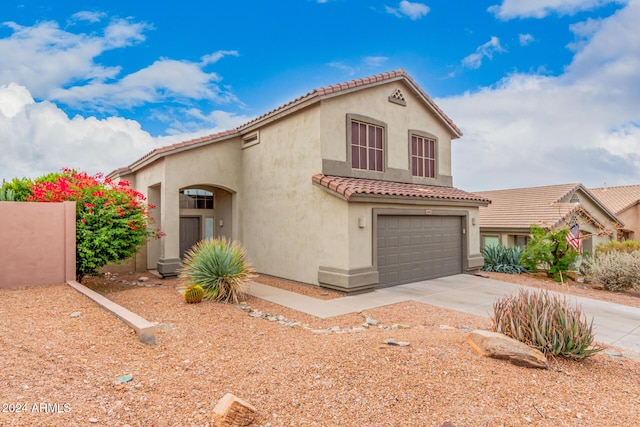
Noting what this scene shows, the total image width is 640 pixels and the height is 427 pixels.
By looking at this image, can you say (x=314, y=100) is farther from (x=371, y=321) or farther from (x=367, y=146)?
(x=371, y=321)

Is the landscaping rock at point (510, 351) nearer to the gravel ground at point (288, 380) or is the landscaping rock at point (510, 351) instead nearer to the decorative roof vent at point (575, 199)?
the gravel ground at point (288, 380)

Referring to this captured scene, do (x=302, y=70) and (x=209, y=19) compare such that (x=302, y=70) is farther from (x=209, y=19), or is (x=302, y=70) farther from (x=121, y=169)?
(x=121, y=169)

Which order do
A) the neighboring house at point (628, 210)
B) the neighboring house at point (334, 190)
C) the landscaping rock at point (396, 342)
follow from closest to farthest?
the landscaping rock at point (396, 342) < the neighboring house at point (334, 190) < the neighboring house at point (628, 210)

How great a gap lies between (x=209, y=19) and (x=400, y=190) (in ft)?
30.7

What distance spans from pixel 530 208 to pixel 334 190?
16.6 metres

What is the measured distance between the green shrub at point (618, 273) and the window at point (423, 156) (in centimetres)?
689

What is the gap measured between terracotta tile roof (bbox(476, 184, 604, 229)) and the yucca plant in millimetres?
16582

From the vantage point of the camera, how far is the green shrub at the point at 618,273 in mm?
12615

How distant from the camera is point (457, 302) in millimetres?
9633

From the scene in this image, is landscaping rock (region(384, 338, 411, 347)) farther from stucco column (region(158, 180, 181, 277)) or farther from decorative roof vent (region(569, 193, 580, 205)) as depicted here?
decorative roof vent (region(569, 193, 580, 205))

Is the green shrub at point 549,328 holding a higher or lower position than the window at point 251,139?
lower

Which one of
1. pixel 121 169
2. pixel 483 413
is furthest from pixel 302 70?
pixel 483 413

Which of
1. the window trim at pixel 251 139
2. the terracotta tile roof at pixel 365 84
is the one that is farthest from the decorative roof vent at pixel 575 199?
the window trim at pixel 251 139

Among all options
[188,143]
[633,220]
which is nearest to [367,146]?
[188,143]
